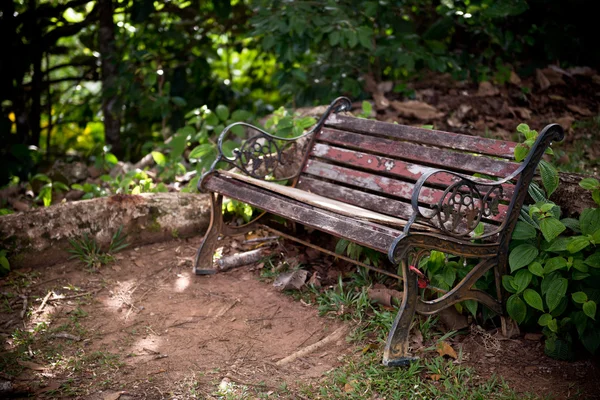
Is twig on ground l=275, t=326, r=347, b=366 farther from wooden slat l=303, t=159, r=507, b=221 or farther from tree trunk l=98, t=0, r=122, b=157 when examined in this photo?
tree trunk l=98, t=0, r=122, b=157

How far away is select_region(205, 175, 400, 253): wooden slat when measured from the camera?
274cm

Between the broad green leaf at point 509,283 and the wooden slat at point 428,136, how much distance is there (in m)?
0.63

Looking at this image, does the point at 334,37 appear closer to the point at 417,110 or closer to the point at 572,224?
the point at 417,110

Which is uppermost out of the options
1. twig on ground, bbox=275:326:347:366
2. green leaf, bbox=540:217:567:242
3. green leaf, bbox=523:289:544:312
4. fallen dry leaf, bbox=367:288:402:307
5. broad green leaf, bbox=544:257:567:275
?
green leaf, bbox=540:217:567:242

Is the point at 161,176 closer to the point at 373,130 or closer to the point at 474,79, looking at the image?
the point at 373,130

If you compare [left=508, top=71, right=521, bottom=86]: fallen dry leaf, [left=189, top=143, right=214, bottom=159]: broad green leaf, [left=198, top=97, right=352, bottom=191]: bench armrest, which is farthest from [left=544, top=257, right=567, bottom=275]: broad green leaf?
[left=508, top=71, right=521, bottom=86]: fallen dry leaf

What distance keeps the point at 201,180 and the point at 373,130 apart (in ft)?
3.80

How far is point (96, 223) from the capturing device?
4062 millimetres

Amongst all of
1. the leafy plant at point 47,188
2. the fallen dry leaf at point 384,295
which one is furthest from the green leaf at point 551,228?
the leafy plant at point 47,188

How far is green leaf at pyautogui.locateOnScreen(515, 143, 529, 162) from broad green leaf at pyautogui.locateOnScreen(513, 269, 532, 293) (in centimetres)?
57

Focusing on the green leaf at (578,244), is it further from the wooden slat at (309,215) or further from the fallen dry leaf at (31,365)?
the fallen dry leaf at (31,365)

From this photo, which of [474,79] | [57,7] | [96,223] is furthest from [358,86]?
[57,7]

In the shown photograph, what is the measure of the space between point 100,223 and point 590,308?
3.12m

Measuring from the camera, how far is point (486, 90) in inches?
215
